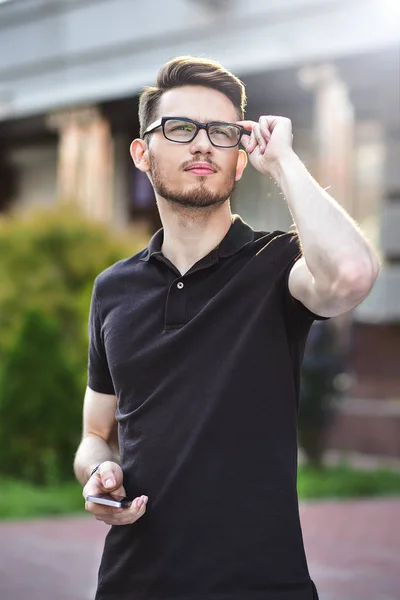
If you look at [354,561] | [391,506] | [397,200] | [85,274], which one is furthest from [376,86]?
[354,561]

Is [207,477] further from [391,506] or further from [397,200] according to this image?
[397,200]

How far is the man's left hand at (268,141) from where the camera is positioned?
6.16 feet

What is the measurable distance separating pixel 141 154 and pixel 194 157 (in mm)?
227

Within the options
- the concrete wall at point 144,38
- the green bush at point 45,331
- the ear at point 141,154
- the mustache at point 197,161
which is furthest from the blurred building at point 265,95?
the mustache at point 197,161

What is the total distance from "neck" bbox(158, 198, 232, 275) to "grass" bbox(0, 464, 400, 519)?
590 centimetres

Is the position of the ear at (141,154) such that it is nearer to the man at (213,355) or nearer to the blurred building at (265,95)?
the man at (213,355)

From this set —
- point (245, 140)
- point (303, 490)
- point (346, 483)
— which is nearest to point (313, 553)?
point (303, 490)

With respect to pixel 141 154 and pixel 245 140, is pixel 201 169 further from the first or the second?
pixel 141 154

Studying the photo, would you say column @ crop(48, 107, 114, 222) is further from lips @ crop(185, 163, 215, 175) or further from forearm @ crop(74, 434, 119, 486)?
lips @ crop(185, 163, 215, 175)

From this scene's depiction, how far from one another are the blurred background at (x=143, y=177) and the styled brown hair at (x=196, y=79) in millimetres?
5442

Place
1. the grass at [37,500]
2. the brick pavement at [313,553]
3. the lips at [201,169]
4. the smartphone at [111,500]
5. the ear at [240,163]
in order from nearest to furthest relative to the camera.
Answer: the smartphone at [111,500]
the lips at [201,169]
the ear at [240,163]
the brick pavement at [313,553]
the grass at [37,500]

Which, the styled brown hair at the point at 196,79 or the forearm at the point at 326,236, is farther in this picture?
the styled brown hair at the point at 196,79

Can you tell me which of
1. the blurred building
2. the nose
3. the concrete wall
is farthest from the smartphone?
the concrete wall

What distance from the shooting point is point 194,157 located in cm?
192
